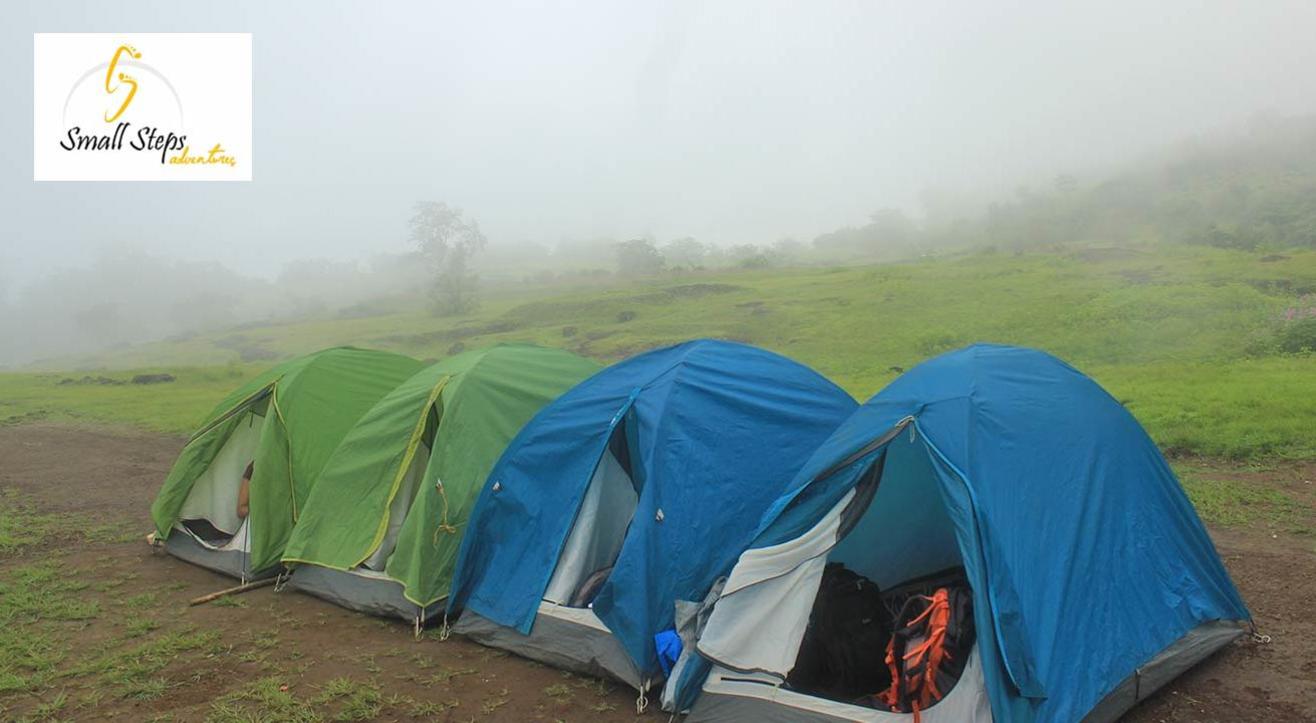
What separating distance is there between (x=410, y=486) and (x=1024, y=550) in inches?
208

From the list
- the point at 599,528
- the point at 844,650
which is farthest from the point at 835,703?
the point at 599,528

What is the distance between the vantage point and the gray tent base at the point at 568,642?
571 cm

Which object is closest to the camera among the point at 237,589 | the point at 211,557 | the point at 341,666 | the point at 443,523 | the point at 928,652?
the point at 928,652

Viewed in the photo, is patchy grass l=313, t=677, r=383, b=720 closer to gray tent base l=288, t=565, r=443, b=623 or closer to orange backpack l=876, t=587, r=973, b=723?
gray tent base l=288, t=565, r=443, b=623

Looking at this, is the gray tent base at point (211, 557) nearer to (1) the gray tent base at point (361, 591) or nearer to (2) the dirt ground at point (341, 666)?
(2) the dirt ground at point (341, 666)

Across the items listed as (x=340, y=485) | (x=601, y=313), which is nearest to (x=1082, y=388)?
(x=340, y=485)

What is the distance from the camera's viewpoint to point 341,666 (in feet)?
20.3

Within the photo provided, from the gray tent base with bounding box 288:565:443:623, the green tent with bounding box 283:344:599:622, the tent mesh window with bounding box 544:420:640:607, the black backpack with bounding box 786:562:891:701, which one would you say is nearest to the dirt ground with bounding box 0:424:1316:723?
the gray tent base with bounding box 288:565:443:623

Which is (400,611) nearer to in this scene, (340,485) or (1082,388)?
(340,485)

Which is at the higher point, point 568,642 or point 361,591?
→ point 568,642

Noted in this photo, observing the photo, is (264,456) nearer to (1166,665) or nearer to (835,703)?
(835,703)

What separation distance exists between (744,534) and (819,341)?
2369 centimetres

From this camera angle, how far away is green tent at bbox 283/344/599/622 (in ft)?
22.9

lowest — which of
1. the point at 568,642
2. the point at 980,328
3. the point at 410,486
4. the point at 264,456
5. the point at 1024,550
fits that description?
the point at 568,642
